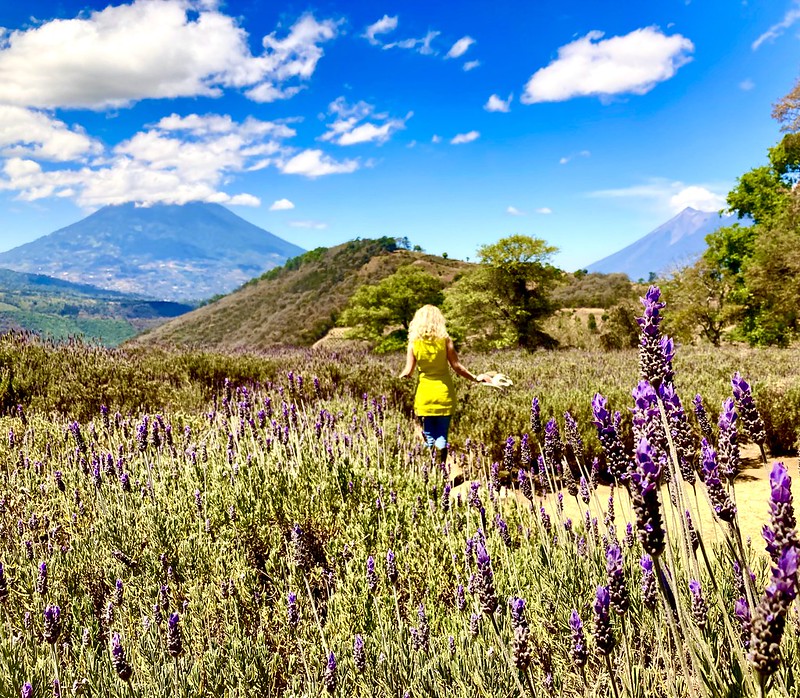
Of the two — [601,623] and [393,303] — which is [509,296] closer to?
[393,303]

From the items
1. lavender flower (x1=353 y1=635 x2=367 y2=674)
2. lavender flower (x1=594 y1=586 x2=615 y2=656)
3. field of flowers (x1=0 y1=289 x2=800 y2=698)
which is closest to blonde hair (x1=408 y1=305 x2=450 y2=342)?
field of flowers (x1=0 y1=289 x2=800 y2=698)

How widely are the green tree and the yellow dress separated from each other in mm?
22899

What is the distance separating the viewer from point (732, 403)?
5.02 feet

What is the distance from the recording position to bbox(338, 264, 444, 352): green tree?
2881 centimetres

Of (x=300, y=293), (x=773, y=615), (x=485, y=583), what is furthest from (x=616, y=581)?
(x=300, y=293)

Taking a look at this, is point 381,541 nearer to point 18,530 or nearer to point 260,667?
point 260,667

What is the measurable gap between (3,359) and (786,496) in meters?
9.17

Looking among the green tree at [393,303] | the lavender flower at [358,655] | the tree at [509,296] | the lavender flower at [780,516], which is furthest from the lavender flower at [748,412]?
the green tree at [393,303]

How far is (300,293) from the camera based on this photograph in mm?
88500

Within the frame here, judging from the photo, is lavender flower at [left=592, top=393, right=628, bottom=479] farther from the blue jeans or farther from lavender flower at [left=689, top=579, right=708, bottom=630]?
the blue jeans

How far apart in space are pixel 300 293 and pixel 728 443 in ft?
294

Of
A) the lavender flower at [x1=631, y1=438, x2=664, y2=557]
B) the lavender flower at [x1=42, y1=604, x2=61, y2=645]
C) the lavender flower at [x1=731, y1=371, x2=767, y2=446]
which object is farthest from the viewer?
the lavender flower at [x1=42, y1=604, x2=61, y2=645]

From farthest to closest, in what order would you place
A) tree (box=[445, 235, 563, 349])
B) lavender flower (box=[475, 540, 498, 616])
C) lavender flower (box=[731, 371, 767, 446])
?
tree (box=[445, 235, 563, 349]), lavender flower (box=[731, 371, 767, 446]), lavender flower (box=[475, 540, 498, 616])

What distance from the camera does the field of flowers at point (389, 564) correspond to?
1.40 m
